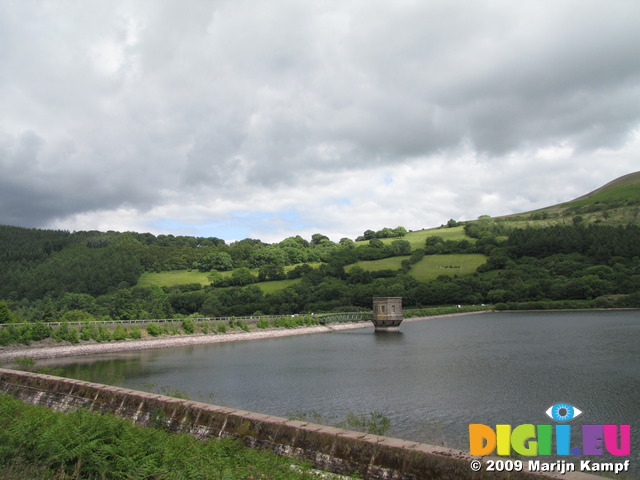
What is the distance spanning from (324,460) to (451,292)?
4632 inches

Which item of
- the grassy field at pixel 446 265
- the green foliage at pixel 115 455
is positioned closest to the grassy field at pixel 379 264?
the grassy field at pixel 446 265

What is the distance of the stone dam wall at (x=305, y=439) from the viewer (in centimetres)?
848

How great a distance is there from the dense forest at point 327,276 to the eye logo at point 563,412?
3074 inches

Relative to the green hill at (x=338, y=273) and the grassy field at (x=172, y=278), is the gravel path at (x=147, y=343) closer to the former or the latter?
the green hill at (x=338, y=273)

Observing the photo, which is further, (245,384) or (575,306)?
(575,306)

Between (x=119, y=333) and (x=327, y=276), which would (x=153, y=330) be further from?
(x=327, y=276)

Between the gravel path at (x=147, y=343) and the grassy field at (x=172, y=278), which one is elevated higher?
the grassy field at (x=172, y=278)

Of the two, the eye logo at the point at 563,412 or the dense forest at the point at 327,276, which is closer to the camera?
the eye logo at the point at 563,412

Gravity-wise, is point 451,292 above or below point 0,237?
below

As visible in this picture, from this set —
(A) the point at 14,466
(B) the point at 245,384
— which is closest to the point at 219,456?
(A) the point at 14,466

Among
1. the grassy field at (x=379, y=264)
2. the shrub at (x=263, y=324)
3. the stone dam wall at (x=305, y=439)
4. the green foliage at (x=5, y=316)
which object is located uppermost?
the grassy field at (x=379, y=264)

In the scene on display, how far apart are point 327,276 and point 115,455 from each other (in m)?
134

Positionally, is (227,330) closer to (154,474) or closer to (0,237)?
(154,474)

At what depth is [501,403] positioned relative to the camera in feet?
70.8
